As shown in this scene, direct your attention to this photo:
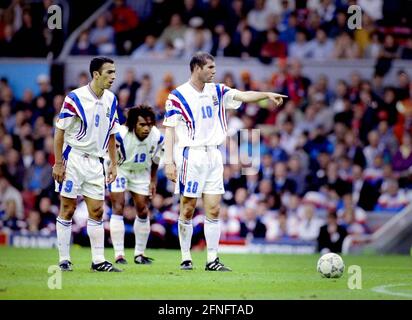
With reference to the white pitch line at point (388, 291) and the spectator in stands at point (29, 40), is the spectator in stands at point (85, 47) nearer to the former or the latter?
the spectator in stands at point (29, 40)

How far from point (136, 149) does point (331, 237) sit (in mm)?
5803

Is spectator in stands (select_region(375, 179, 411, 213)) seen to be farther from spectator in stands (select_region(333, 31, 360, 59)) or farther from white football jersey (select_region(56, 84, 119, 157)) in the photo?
white football jersey (select_region(56, 84, 119, 157))

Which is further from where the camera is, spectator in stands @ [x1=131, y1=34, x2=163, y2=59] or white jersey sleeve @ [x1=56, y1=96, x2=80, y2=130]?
spectator in stands @ [x1=131, y1=34, x2=163, y2=59]

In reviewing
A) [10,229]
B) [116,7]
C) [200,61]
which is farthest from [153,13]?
[200,61]

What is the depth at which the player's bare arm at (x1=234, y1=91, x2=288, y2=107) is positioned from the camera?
13.3 m

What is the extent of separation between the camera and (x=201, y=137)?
13.9m

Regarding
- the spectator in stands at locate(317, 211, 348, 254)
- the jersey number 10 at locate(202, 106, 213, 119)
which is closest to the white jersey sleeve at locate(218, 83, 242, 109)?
the jersey number 10 at locate(202, 106, 213, 119)

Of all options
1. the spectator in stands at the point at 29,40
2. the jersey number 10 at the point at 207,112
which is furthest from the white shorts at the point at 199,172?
the spectator in stands at the point at 29,40

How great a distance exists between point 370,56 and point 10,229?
888 cm

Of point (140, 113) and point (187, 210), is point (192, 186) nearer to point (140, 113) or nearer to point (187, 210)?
point (187, 210)

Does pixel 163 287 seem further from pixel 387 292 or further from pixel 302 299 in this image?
pixel 387 292

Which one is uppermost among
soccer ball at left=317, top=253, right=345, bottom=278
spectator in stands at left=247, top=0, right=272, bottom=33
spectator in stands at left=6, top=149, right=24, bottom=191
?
spectator in stands at left=247, top=0, right=272, bottom=33

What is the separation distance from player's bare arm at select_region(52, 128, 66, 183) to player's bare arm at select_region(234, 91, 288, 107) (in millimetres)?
2369

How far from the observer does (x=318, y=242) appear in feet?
66.7
